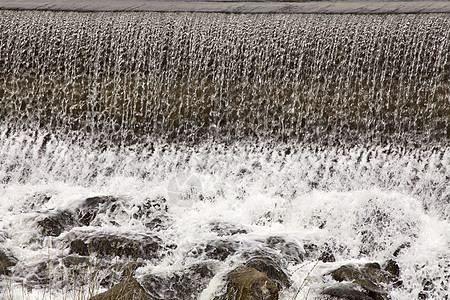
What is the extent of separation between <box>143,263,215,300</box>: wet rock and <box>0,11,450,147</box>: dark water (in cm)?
257

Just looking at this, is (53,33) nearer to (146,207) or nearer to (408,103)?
(146,207)

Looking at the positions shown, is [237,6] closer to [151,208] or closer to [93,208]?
[151,208]

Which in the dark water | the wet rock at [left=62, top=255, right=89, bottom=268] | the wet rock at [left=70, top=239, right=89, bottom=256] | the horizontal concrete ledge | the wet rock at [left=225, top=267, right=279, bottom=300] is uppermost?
the horizontal concrete ledge

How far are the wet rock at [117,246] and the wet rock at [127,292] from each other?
66 centimetres

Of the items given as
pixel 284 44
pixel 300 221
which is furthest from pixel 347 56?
pixel 300 221

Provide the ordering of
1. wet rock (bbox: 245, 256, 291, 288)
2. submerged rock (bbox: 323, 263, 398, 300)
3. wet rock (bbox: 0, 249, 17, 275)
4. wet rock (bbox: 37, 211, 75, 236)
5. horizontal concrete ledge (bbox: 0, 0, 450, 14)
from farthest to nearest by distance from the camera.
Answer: horizontal concrete ledge (bbox: 0, 0, 450, 14) < wet rock (bbox: 37, 211, 75, 236) < wet rock (bbox: 0, 249, 17, 275) < wet rock (bbox: 245, 256, 291, 288) < submerged rock (bbox: 323, 263, 398, 300)

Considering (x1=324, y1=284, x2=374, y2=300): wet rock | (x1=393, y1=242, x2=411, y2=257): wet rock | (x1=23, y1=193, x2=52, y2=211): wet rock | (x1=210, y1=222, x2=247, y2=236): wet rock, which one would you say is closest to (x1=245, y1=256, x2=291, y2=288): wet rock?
(x1=324, y1=284, x2=374, y2=300): wet rock

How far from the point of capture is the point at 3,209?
6.46 m

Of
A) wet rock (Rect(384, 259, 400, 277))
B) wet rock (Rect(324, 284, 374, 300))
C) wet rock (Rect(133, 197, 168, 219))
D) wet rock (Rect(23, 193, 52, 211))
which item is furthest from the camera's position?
wet rock (Rect(23, 193, 52, 211))

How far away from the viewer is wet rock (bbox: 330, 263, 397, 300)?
185 inches

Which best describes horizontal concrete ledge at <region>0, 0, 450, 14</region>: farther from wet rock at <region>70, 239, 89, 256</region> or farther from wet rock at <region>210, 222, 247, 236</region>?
wet rock at <region>70, 239, 89, 256</region>

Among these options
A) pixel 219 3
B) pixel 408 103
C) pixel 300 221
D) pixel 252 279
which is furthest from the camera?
pixel 219 3

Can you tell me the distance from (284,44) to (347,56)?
83cm

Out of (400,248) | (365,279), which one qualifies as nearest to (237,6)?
(400,248)
